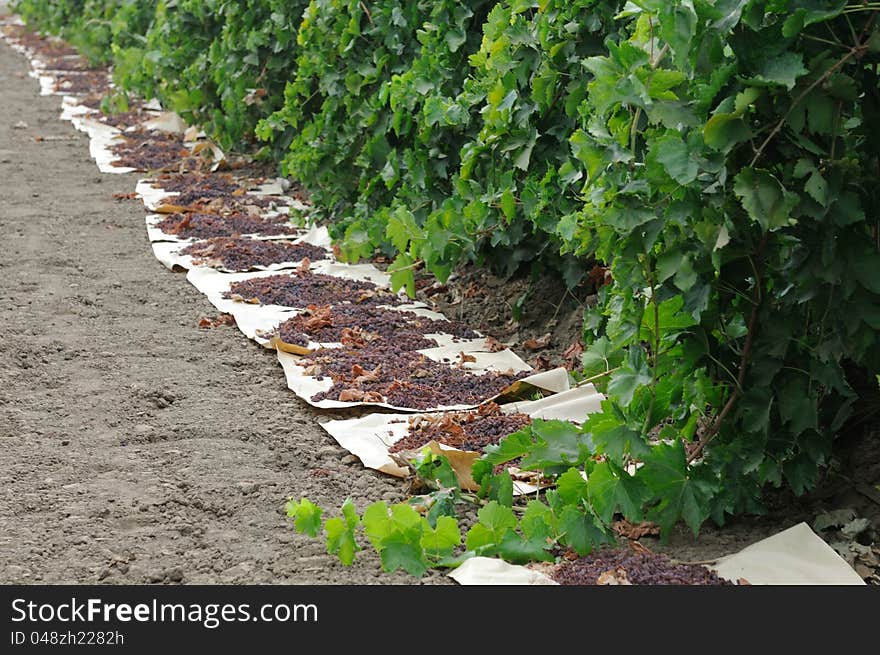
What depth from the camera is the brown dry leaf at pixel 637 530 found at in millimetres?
2986

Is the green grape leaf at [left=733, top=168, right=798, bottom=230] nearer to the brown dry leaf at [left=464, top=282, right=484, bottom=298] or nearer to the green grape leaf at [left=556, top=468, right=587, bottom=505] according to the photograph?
the green grape leaf at [left=556, top=468, right=587, bottom=505]

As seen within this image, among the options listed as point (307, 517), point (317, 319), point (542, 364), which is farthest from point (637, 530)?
point (317, 319)

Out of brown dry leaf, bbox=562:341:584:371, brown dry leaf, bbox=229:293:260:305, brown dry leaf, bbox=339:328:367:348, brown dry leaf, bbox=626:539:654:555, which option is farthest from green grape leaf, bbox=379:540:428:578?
brown dry leaf, bbox=229:293:260:305

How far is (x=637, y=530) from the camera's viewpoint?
9.83ft

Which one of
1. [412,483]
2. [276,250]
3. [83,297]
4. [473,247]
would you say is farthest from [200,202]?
[412,483]

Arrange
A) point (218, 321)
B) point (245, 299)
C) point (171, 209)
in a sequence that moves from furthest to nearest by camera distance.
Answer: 1. point (171, 209)
2. point (245, 299)
3. point (218, 321)

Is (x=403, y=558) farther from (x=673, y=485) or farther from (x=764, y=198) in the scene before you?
(x=764, y=198)

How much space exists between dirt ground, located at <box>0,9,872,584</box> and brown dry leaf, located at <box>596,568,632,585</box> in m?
0.29

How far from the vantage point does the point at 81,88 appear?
1141 centimetres

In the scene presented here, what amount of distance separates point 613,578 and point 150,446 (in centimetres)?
160

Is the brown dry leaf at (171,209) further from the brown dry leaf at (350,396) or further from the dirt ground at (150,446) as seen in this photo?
the brown dry leaf at (350,396)

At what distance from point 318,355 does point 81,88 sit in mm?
8040

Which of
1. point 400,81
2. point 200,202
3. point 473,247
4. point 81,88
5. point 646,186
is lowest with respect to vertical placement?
point 81,88

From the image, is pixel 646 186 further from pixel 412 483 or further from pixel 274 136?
pixel 274 136
